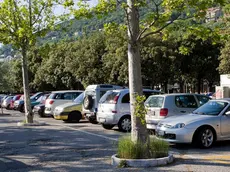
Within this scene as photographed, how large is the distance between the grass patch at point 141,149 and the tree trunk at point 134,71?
0.18 m

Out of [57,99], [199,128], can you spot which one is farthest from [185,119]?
[57,99]

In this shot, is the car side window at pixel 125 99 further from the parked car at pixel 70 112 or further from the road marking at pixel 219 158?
the road marking at pixel 219 158

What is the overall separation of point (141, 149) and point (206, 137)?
10.3 feet

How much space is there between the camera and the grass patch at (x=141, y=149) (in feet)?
27.9

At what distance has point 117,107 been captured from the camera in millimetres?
15156

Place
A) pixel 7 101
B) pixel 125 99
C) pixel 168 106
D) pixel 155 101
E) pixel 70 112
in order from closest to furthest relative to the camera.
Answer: pixel 168 106 → pixel 155 101 → pixel 125 99 → pixel 70 112 → pixel 7 101

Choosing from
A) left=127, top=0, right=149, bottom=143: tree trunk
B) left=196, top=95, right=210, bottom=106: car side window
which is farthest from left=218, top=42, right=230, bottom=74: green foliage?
left=127, top=0, right=149, bottom=143: tree trunk

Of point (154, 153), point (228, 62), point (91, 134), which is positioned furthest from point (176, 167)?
point (228, 62)

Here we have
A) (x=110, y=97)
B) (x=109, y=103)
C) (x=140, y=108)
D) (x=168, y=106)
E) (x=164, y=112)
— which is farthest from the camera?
(x=110, y=97)

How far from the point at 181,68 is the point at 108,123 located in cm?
2224

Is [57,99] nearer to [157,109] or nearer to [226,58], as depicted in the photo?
[157,109]

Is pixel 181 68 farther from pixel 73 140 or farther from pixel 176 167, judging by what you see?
pixel 176 167

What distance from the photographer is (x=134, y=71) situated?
28.9 ft

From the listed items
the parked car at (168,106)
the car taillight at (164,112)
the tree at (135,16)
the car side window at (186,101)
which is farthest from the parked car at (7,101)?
the tree at (135,16)
